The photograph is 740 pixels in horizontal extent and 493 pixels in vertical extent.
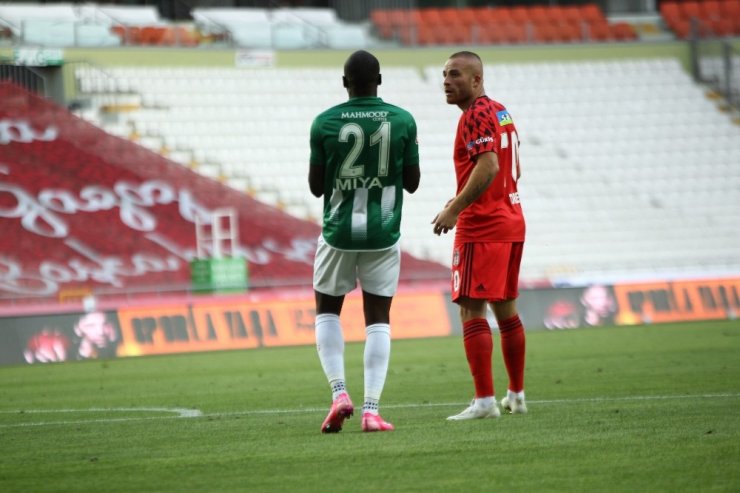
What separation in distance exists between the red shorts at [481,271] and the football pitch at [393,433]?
775mm

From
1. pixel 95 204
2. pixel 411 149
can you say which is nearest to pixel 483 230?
pixel 411 149

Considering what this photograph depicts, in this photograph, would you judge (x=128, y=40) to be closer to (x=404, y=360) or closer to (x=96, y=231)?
(x=96, y=231)

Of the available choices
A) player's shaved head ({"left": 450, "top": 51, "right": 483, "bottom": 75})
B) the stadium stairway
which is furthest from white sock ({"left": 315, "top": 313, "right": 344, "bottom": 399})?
the stadium stairway

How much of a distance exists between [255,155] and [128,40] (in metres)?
4.18

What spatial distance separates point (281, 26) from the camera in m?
34.9

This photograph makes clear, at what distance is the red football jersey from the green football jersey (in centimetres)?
74

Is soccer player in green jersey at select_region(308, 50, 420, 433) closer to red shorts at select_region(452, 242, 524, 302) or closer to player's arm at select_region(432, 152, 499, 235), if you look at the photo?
player's arm at select_region(432, 152, 499, 235)

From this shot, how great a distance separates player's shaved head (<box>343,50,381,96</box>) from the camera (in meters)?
8.08

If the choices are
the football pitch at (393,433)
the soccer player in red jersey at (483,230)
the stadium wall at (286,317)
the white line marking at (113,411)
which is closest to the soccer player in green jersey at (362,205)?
the football pitch at (393,433)

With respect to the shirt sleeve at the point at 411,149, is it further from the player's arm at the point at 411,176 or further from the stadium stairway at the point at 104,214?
the stadium stairway at the point at 104,214

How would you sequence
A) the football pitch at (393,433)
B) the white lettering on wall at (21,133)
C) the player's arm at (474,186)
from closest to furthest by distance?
the football pitch at (393,433) < the player's arm at (474,186) < the white lettering on wall at (21,133)

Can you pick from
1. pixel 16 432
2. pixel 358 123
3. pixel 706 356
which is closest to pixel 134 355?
pixel 706 356

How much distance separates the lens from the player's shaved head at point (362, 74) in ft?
26.5

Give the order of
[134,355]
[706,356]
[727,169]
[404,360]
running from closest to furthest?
[706,356] → [404,360] → [134,355] → [727,169]
